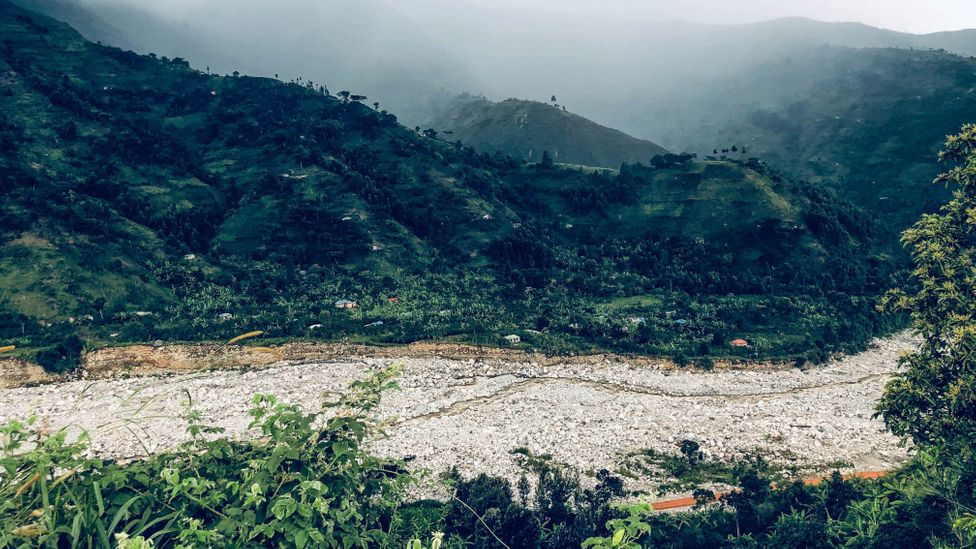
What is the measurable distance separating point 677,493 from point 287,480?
33108 mm

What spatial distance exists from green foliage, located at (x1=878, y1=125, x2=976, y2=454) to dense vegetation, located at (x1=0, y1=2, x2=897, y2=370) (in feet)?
138

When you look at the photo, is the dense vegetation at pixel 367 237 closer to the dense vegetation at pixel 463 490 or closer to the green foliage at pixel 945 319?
the dense vegetation at pixel 463 490

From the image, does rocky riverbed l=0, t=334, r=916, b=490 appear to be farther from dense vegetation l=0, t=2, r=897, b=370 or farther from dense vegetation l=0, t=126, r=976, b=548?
dense vegetation l=0, t=2, r=897, b=370

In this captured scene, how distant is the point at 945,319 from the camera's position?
1775 centimetres

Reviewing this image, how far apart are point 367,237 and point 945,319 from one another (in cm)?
8966

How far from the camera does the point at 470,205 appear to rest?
381 feet

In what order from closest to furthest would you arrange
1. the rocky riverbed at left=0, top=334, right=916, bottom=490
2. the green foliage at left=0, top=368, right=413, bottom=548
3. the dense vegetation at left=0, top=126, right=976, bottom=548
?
the green foliage at left=0, top=368, right=413, bottom=548
the dense vegetation at left=0, top=126, right=976, bottom=548
the rocky riverbed at left=0, top=334, right=916, bottom=490

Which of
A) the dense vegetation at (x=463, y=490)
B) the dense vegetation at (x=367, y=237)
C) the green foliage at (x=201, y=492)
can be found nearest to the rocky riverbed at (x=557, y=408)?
the dense vegetation at (x=463, y=490)

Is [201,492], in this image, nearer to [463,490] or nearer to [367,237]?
[463,490]

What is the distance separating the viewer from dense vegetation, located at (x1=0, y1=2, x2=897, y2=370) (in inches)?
2527

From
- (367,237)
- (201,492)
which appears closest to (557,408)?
(201,492)

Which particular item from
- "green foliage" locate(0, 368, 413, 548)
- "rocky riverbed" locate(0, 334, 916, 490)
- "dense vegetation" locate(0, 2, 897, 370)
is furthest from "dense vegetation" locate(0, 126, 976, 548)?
"dense vegetation" locate(0, 2, 897, 370)

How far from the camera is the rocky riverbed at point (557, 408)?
126ft

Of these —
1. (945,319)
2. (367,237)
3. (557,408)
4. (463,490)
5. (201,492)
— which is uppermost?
(945,319)
